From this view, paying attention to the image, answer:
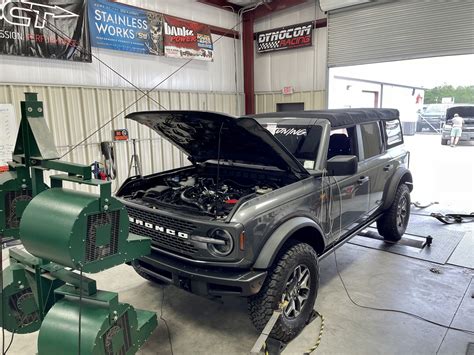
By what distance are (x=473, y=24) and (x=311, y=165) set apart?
15.4 feet

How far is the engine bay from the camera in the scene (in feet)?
8.82

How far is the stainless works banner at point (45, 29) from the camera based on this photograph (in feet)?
16.1

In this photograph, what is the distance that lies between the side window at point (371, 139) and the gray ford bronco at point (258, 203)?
0.04 ft

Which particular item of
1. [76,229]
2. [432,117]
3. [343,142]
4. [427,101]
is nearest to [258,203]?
[76,229]

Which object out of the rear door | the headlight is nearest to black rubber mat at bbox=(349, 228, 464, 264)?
the rear door

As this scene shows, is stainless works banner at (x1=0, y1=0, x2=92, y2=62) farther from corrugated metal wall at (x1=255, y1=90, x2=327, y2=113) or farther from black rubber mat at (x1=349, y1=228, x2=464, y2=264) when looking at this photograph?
black rubber mat at (x1=349, y1=228, x2=464, y2=264)

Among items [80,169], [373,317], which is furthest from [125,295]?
[373,317]

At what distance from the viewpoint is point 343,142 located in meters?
3.79

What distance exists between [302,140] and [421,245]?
2.42 meters

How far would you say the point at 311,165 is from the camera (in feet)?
9.96

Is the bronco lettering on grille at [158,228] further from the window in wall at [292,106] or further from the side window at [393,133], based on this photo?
the window in wall at [292,106]

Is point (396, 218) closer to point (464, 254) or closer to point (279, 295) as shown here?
point (464, 254)

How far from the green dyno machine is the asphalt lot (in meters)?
6.11

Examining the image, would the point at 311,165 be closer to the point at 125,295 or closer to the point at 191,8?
the point at 125,295
